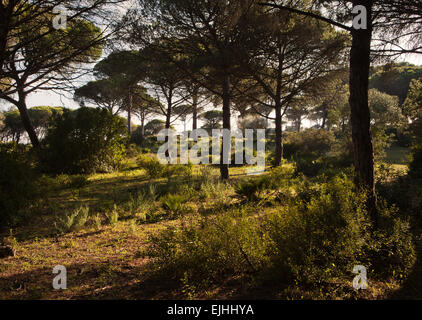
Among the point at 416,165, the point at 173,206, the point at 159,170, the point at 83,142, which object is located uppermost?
the point at 83,142

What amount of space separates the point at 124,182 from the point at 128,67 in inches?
203

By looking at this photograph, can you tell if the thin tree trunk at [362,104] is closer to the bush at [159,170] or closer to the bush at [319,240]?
the bush at [319,240]

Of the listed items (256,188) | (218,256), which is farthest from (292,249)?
(256,188)

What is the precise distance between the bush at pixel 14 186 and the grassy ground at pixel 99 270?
0.43 metres

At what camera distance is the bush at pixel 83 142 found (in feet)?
35.1

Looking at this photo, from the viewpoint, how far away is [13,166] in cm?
457

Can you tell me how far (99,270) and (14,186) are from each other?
285 cm

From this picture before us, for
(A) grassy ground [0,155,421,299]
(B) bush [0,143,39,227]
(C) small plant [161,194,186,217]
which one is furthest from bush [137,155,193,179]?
(B) bush [0,143,39,227]

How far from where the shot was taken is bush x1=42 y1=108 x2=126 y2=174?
35.1ft

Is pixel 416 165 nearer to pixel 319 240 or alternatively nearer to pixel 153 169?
pixel 319 240

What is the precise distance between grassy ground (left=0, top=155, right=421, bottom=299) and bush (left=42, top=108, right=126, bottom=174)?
5.82 m

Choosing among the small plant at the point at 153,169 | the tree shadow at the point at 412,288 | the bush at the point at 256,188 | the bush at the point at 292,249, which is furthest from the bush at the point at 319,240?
the small plant at the point at 153,169

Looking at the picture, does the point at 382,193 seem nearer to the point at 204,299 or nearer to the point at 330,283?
the point at 330,283

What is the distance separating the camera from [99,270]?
308 centimetres
